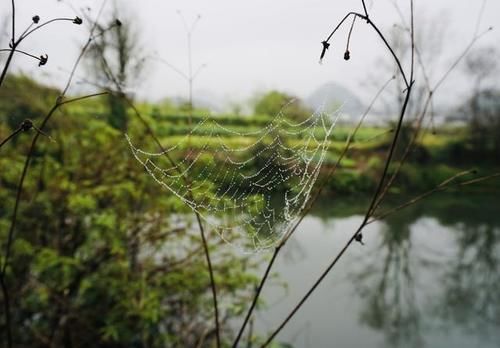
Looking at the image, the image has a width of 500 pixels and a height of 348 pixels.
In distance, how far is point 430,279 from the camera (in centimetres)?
668

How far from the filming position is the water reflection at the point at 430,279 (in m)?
5.41

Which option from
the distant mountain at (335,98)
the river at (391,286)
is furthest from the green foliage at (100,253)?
the distant mountain at (335,98)

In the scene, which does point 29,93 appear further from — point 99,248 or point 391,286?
point 391,286

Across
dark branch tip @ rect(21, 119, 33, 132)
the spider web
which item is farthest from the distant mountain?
dark branch tip @ rect(21, 119, 33, 132)

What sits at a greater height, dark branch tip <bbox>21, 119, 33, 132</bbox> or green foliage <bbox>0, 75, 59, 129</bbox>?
green foliage <bbox>0, 75, 59, 129</bbox>

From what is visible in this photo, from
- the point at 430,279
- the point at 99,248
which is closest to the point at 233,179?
the point at 99,248

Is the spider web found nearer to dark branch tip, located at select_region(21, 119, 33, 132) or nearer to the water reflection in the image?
dark branch tip, located at select_region(21, 119, 33, 132)

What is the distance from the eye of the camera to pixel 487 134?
51.9 ft

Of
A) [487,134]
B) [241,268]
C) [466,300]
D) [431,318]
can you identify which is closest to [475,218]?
[466,300]

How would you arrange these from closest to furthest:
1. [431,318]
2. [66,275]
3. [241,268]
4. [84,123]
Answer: [66,275], [241,268], [84,123], [431,318]

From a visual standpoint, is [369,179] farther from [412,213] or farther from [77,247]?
[77,247]

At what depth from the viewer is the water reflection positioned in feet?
17.7

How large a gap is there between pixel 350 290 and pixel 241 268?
3.38 metres

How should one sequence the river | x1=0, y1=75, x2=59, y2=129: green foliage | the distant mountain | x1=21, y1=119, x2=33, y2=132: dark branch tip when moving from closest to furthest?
x1=21, y1=119, x2=33, y2=132: dark branch tip < the distant mountain < x1=0, y1=75, x2=59, y2=129: green foliage < the river
